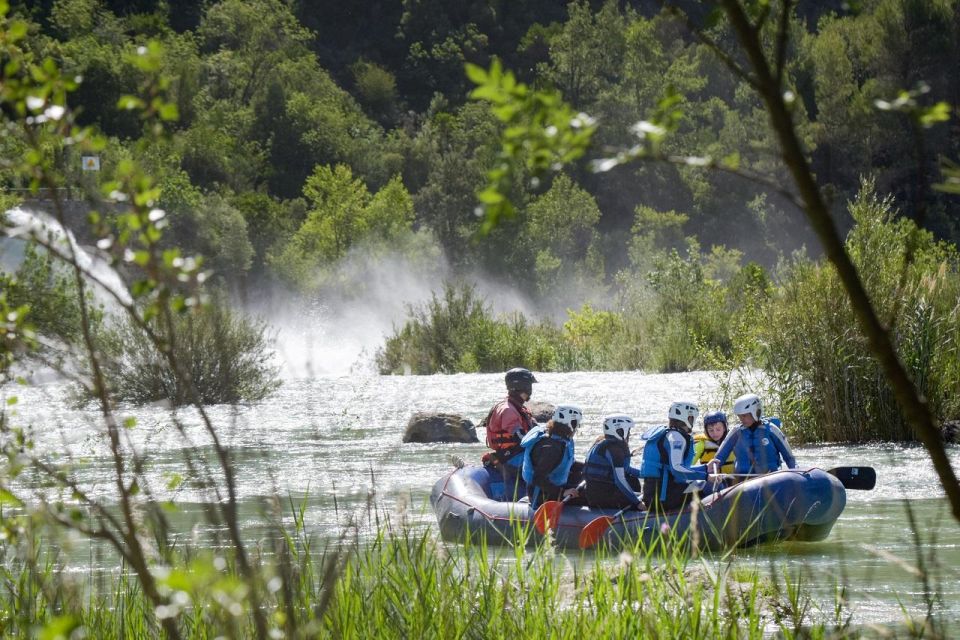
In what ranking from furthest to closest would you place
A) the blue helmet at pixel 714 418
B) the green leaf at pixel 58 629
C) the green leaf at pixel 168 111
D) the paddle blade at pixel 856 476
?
the blue helmet at pixel 714 418, the paddle blade at pixel 856 476, the green leaf at pixel 168 111, the green leaf at pixel 58 629

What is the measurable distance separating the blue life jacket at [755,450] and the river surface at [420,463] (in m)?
0.69

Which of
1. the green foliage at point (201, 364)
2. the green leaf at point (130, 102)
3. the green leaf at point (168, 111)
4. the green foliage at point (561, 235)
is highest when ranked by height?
the green foliage at point (561, 235)

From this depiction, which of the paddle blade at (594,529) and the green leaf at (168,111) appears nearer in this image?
the green leaf at (168,111)

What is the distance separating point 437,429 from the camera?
1678cm

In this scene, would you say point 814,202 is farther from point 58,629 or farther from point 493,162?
point 493,162

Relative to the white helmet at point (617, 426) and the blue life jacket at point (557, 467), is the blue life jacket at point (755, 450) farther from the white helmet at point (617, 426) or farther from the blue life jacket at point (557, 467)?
the blue life jacket at point (557, 467)

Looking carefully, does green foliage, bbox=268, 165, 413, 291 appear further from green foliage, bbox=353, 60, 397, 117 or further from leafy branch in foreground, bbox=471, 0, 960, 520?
leafy branch in foreground, bbox=471, 0, 960, 520

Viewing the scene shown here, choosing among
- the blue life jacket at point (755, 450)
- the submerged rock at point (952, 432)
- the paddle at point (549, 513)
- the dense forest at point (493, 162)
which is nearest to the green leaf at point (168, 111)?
the paddle at point (549, 513)

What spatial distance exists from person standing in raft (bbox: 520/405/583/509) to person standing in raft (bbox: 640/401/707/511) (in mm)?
523

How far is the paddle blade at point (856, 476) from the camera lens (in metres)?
9.95

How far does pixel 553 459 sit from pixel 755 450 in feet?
5.17

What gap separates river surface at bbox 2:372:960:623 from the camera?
184 inches

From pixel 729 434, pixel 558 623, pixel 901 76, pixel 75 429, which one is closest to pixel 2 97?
pixel 558 623

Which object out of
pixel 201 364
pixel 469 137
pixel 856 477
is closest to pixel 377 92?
pixel 469 137
